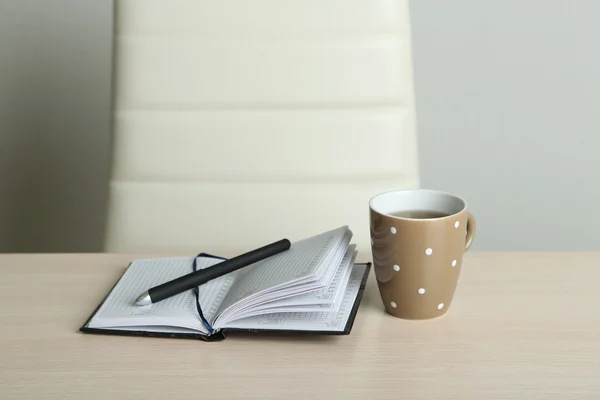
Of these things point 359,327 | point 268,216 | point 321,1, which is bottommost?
point 359,327

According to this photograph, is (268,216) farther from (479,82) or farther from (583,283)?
(479,82)

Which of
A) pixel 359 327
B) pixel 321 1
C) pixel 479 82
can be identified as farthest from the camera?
pixel 479 82

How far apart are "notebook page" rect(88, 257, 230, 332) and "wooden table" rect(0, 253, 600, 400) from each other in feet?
0.07

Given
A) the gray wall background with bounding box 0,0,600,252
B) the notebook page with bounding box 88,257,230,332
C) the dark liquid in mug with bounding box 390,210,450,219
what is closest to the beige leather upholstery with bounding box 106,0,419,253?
the notebook page with bounding box 88,257,230,332

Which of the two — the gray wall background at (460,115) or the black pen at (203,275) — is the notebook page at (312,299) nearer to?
the black pen at (203,275)

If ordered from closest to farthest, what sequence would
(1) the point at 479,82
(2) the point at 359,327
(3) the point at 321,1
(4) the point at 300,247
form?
1. (2) the point at 359,327
2. (4) the point at 300,247
3. (3) the point at 321,1
4. (1) the point at 479,82

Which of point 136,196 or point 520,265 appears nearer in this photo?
point 520,265

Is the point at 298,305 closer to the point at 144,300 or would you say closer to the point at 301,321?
the point at 301,321

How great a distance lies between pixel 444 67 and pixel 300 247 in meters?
1.14

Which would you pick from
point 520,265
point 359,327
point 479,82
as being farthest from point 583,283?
point 479,82

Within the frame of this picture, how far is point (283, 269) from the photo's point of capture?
2.58 ft

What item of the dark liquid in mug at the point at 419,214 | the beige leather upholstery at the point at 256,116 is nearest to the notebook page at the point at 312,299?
the dark liquid in mug at the point at 419,214

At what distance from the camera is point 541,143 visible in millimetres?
1895

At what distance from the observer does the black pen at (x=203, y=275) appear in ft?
2.58
